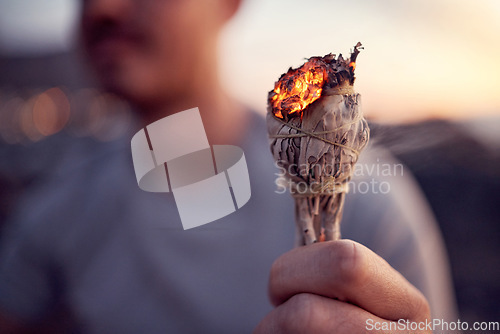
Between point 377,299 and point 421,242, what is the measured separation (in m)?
0.32

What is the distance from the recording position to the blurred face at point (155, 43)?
2.50ft

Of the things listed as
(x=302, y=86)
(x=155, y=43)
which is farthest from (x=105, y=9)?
(x=302, y=86)

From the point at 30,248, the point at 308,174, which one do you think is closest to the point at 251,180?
the point at 308,174

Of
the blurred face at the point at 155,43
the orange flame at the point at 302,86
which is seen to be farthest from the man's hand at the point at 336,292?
the blurred face at the point at 155,43

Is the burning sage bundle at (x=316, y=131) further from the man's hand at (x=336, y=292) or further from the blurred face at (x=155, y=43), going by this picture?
the blurred face at (x=155, y=43)

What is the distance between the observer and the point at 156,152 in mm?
696

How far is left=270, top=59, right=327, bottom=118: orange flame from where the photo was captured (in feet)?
1.26

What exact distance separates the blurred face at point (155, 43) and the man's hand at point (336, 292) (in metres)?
0.57

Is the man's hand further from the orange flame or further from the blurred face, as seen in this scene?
the blurred face

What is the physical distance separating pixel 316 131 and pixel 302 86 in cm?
5

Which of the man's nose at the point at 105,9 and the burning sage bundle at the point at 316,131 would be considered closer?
the burning sage bundle at the point at 316,131

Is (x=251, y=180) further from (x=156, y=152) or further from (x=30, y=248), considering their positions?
(x=30, y=248)

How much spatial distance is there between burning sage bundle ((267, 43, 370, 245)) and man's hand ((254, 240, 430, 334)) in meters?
0.04

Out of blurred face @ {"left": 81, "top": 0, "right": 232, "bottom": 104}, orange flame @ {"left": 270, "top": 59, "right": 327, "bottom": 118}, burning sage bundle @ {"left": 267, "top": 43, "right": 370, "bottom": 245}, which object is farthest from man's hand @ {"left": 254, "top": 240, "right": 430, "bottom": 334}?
blurred face @ {"left": 81, "top": 0, "right": 232, "bottom": 104}
